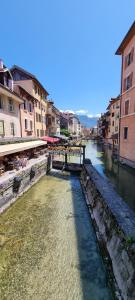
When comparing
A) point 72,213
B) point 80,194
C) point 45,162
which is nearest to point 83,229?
point 72,213

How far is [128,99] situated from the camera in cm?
2016

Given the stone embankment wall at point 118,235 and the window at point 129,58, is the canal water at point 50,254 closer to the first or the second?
the stone embankment wall at point 118,235

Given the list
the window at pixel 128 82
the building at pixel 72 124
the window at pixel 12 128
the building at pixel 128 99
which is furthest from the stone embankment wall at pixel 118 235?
the building at pixel 72 124

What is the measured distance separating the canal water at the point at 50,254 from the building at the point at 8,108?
8784 mm

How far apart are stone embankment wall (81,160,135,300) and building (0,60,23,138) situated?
1235 centimetres

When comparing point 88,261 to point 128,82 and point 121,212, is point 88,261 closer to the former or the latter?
point 121,212

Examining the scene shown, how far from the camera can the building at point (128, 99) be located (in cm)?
1870

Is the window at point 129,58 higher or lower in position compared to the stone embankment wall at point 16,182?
higher

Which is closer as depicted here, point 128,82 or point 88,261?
point 88,261

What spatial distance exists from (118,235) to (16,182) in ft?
26.7

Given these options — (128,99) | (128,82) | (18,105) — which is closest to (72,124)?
(128,82)

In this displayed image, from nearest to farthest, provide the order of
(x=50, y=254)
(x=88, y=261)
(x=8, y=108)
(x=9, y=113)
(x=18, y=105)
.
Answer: (x=88, y=261) < (x=50, y=254) < (x=8, y=108) < (x=9, y=113) < (x=18, y=105)

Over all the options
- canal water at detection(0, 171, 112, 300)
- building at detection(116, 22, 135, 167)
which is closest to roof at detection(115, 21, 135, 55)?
building at detection(116, 22, 135, 167)

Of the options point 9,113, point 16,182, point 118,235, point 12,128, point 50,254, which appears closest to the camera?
point 118,235
